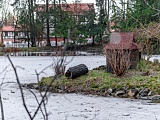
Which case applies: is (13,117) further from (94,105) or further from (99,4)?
(99,4)

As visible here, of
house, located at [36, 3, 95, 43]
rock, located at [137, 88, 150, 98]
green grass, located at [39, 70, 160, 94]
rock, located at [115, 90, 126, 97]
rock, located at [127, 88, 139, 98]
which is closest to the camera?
rock, located at [137, 88, 150, 98]

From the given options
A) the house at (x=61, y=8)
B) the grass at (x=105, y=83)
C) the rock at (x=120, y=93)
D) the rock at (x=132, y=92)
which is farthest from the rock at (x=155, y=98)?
the house at (x=61, y=8)

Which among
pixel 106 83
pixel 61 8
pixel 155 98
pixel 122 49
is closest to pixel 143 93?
pixel 155 98

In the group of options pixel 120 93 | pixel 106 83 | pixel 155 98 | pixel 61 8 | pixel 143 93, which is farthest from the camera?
pixel 61 8

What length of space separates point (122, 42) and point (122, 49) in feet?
3.62

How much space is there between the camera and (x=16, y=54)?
40688 millimetres

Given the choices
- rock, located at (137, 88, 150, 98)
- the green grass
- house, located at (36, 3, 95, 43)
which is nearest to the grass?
the green grass

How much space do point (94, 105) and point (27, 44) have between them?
132 feet

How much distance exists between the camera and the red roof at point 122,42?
15560 millimetres

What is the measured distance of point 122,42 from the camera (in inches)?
625

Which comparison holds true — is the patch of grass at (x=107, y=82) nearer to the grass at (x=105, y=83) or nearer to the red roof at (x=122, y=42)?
the grass at (x=105, y=83)

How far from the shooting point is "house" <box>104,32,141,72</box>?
1455 centimetres

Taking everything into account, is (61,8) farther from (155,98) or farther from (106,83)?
(155,98)

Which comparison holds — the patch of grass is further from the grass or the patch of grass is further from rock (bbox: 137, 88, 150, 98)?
rock (bbox: 137, 88, 150, 98)
